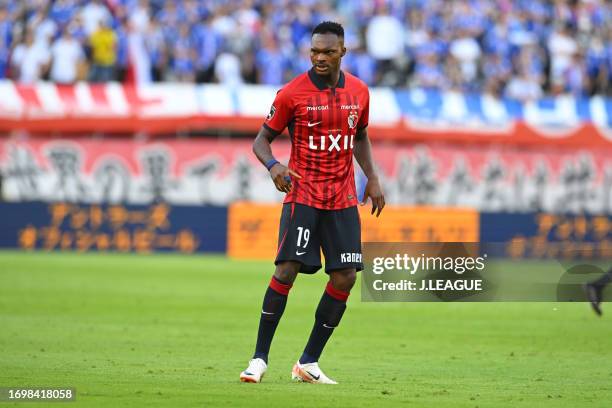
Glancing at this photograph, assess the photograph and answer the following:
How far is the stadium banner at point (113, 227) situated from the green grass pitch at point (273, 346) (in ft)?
16.5

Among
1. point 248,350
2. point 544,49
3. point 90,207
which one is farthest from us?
point 544,49

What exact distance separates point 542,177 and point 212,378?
20.8m

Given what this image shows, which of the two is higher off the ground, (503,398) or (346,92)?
(346,92)

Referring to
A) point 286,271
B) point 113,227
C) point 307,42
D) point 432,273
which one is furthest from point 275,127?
point 307,42

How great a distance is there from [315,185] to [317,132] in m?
0.40

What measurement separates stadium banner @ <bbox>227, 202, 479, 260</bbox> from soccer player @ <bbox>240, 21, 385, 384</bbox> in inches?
→ 681

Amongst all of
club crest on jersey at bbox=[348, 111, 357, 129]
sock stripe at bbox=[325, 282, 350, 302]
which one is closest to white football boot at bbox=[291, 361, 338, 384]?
sock stripe at bbox=[325, 282, 350, 302]

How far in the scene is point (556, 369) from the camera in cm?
1064

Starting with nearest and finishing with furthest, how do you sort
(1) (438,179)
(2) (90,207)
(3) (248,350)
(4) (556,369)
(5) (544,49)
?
1. (4) (556,369)
2. (3) (248,350)
3. (2) (90,207)
4. (1) (438,179)
5. (5) (544,49)

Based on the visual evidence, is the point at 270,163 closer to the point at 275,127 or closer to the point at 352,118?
the point at 275,127

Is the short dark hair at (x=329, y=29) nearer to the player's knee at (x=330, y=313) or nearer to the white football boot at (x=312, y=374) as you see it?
the player's knee at (x=330, y=313)

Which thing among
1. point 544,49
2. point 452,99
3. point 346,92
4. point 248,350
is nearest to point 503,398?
point 346,92

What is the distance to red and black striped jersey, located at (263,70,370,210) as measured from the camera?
9.23m

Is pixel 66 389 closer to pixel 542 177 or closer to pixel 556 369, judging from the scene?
pixel 556 369
